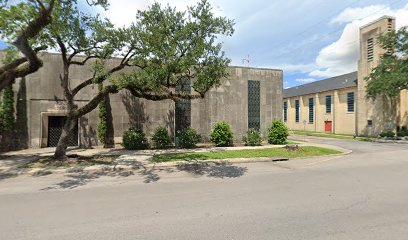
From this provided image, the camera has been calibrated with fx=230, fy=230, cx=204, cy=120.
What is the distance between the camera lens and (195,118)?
17484mm

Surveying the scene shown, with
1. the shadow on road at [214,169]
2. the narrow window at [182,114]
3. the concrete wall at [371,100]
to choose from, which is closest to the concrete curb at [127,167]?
the shadow on road at [214,169]

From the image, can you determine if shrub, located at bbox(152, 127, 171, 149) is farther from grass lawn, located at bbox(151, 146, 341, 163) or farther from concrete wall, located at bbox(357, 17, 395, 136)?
concrete wall, located at bbox(357, 17, 395, 136)

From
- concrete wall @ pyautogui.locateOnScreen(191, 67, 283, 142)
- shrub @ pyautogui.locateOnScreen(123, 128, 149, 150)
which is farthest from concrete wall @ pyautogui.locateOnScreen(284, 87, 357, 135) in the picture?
shrub @ pyautogui.locateOnScreen(123, 128, 149, 150)

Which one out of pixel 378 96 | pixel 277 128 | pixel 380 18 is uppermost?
pixel 380 18

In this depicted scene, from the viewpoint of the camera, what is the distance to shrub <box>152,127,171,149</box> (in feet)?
50.2

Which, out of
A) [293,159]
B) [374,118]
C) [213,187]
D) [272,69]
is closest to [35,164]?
[213,187]

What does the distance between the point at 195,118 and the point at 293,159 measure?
7851 millimetres

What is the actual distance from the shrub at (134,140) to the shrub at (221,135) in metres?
4.85

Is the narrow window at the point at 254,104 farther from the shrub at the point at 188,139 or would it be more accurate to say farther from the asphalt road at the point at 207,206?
the asphalt road at the point at 207,206

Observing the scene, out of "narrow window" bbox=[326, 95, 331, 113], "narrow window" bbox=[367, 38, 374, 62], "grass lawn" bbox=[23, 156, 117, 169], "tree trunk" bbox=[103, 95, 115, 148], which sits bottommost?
"grass lawn" bbox=[23, 156, 117, 169]

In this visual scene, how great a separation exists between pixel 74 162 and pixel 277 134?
13814mm

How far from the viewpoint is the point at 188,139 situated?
15648 millimetres

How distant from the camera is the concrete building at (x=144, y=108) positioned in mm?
14383

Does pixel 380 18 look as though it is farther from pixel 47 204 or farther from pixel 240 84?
pixel 47 204
